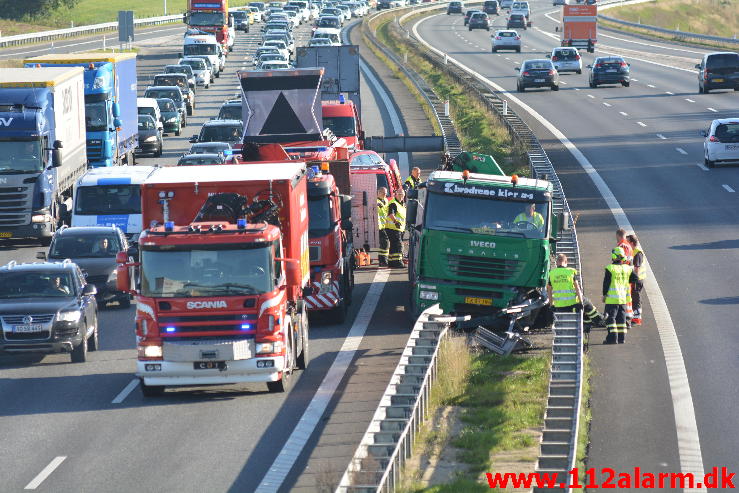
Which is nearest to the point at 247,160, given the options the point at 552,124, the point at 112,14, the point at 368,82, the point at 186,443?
the point at 186,443

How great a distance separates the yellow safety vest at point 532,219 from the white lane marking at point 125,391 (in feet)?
20.9

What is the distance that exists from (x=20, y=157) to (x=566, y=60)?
44634 mm

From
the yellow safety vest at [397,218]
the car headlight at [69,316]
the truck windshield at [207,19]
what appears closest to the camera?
the car headlight at [69,316]

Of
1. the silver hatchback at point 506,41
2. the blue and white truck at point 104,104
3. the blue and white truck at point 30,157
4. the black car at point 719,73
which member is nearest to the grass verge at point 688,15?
the silver hatchback at point 506,41

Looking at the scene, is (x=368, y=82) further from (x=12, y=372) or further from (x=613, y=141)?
(x=12, y=372)

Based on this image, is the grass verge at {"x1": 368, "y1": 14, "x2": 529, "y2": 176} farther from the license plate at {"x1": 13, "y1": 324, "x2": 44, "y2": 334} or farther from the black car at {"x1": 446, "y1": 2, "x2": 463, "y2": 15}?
the black car at {"x1": 446, "y1": 2, "x2": 463, "y2": 15}

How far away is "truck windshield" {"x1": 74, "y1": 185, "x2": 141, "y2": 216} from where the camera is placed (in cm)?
2998

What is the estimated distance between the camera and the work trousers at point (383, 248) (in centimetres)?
2934

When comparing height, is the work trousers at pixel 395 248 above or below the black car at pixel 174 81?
above

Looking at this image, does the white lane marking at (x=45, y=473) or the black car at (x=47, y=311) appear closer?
the white lane marking at (x=45, y=473)

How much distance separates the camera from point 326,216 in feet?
78.2

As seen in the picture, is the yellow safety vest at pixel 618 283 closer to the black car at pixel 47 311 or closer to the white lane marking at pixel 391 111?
the black car at pixel 47 311

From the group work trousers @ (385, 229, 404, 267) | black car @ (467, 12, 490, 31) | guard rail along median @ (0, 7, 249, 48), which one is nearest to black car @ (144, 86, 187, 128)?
work trousers @ (385, 229, 404, 267)

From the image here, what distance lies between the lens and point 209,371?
1814 cm
